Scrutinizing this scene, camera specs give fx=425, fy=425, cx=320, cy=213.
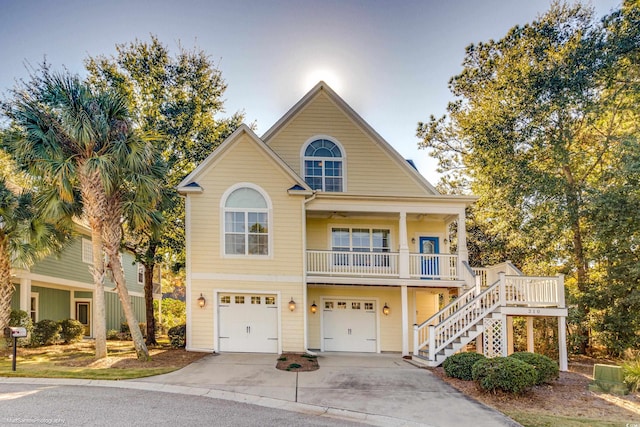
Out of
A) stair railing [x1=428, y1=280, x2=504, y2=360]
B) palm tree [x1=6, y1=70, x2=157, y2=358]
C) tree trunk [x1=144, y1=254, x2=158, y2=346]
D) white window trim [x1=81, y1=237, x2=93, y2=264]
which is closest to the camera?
palm tree [x1=6, y1=70, x2=157, y2=358]

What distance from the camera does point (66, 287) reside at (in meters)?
21.2

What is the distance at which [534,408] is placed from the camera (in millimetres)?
8594

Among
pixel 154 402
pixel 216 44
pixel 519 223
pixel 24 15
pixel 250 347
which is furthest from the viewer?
pixel 519 223

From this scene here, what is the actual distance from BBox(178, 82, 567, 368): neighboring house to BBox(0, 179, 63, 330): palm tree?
182 inches

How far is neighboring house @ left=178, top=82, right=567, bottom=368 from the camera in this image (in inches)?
557

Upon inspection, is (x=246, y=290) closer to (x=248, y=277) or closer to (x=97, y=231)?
(x=248, y=277)

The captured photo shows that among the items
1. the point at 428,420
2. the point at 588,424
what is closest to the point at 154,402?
the point at 428,420

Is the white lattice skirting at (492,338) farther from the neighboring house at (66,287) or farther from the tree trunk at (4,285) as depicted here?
the tree trunk at (4,285)

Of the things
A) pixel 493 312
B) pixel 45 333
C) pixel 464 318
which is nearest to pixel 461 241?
pixel 493 312

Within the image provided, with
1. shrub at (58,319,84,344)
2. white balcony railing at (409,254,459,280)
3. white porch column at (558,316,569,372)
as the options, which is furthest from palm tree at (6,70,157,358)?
white porch column at (558,316,569,372)

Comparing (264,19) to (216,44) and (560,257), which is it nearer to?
(216,44)

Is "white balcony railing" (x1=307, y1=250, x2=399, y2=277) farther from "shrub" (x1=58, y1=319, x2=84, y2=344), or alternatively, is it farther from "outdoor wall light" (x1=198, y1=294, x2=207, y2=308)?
"shrub" (x1=58, y1=319, x2=84, y2=344)

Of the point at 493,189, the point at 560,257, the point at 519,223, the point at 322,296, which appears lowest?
the point at 322,296

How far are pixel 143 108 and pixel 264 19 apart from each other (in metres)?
7.21
